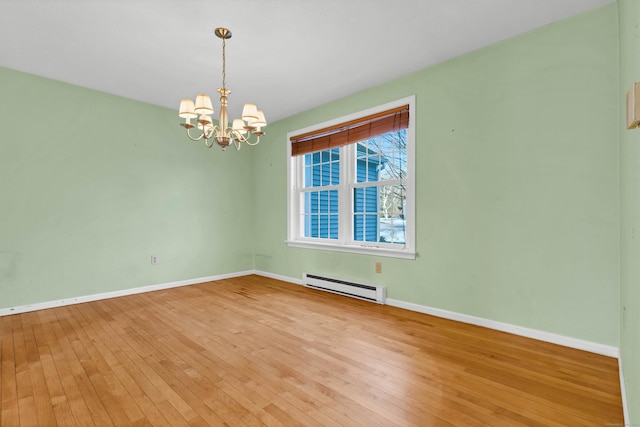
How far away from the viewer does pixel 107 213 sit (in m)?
3.94

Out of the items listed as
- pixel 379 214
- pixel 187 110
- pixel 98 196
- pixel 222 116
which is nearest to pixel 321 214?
pixel 379 214

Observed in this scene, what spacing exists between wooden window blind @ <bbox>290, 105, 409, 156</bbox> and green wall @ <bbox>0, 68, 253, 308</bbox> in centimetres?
142

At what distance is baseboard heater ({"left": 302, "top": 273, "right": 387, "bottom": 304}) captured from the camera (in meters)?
3.59

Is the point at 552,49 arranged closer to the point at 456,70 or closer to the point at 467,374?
the point at 456,70

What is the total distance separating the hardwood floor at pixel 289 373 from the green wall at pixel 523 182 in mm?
357

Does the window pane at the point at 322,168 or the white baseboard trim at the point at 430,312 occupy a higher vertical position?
the window pane at the point at 322,168

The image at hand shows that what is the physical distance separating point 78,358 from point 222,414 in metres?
1.42

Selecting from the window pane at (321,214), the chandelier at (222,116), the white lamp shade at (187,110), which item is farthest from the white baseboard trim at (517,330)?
the white lamp shade at (187,110)

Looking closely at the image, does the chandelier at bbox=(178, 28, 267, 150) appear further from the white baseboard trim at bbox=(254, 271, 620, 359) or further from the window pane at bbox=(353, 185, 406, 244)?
the white baseboard trim at bbox=(254, 271, 620, 359)

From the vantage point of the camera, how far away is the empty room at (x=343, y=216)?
180 centimetres

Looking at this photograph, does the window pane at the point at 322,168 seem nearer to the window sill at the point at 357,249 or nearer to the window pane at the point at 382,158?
the window pane at the point at 382,158

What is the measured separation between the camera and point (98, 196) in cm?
387

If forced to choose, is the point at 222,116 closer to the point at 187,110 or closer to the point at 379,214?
the point at 187,110

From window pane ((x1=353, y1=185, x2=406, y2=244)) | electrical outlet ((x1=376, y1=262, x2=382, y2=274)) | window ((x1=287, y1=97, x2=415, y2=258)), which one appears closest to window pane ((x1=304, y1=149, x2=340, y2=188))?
window ((x1=287, y1=97, x2=415, y2=258))
